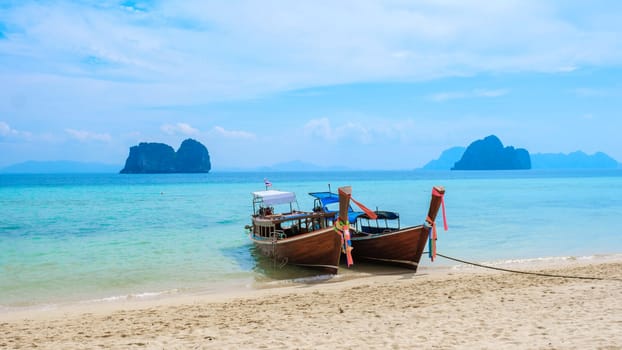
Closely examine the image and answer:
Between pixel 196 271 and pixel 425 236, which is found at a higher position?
A: pixel 425 236

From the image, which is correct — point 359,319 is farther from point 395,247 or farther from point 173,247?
point 173,247

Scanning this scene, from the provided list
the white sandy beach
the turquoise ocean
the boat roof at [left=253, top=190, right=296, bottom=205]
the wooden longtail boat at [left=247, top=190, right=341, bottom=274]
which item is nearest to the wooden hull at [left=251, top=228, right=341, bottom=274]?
the wooden longtail boat at [left=247, top=190, right=341, bottom=274]

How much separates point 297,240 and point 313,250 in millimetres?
634

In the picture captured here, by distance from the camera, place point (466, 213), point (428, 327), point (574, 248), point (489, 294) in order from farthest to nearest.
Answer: point (466, 213), point (574, 248), point (489, 294), point (428, 327)

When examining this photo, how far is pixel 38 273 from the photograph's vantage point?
15.9 meters

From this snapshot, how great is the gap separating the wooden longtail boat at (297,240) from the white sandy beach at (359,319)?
163 cm

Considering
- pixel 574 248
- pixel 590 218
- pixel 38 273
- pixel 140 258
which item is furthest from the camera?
pixel 590 218

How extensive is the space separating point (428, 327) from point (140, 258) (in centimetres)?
1372

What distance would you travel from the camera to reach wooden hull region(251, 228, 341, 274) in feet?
47.3

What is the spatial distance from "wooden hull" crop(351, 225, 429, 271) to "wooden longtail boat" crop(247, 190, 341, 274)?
58.8 inches

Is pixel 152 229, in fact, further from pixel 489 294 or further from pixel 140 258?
pixel 489 294

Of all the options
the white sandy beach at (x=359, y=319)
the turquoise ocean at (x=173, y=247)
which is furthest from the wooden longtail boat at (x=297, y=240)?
the white sandy beach at (x=359, y=319)

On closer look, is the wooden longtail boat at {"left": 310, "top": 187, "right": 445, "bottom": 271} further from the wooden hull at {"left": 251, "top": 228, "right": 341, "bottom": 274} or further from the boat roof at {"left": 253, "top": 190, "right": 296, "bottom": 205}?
the boat roof at {"left": 253, "top": 190, "right": 296, "bottom": 205}

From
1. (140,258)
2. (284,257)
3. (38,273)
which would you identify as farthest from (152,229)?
(284,257)
